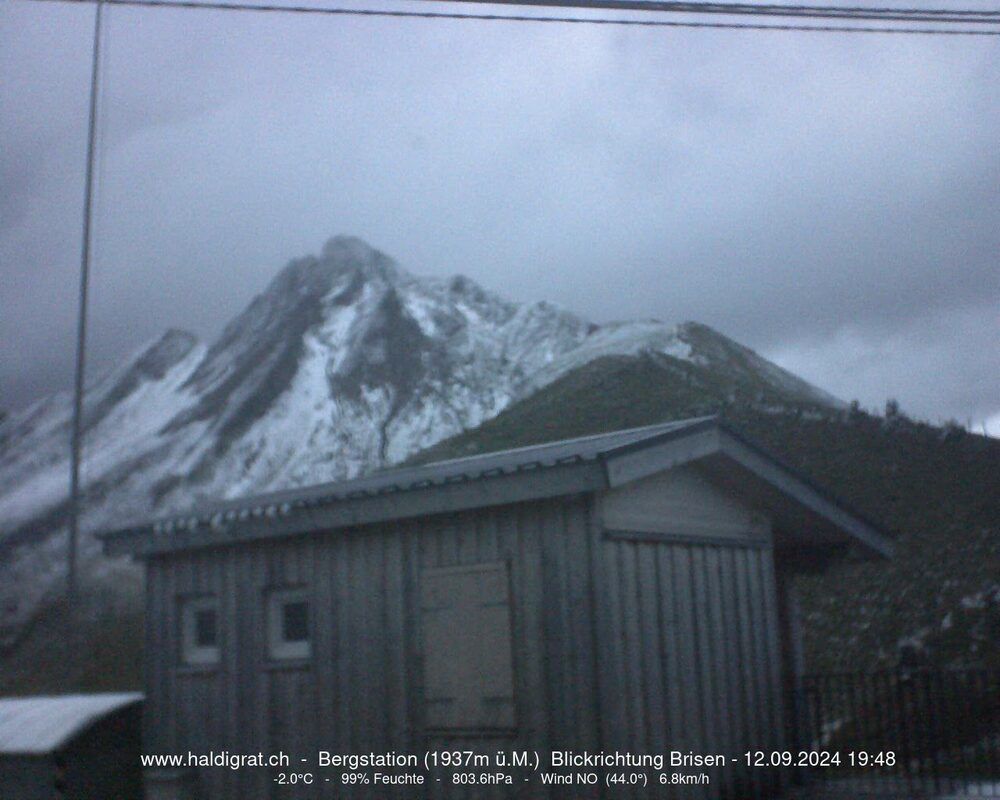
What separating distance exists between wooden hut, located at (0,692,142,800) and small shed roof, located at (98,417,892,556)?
1.64 m

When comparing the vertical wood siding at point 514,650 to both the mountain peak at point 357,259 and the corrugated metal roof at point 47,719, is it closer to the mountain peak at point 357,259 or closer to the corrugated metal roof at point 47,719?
the corrugated metal roof at point 47,719

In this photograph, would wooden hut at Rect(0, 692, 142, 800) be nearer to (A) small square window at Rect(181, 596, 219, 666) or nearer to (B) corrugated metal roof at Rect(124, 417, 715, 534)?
Answer: (A) small square window at Rect(181, 596, 219, 666)

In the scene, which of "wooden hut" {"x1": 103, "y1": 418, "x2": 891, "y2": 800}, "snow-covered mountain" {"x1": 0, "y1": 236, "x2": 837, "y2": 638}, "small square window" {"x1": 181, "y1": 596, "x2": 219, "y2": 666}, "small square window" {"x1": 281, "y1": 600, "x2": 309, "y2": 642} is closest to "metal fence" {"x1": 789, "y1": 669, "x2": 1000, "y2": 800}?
"wooden hut" {"x1": 103, "y1": 418, "x2": 891, "y2": 800}

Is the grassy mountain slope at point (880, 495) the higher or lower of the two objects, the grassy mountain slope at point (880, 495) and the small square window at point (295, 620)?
the higher

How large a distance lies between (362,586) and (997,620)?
10.7 meters

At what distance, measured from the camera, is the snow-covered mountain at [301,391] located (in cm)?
6594

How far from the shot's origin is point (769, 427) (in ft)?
90.2

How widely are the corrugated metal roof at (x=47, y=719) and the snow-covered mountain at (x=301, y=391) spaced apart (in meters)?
34.2

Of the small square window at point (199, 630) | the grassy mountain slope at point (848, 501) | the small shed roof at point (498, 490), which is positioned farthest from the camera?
the grassy mountain slope at point (848, 501)

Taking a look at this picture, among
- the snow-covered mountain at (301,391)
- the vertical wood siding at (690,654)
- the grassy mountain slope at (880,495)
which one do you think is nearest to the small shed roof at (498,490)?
the vertical wood siding at (690,654)

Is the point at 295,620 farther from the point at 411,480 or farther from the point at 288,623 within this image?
the point at 411,480

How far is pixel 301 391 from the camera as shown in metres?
84.9

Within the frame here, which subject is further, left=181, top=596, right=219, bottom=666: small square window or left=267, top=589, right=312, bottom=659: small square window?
left=181, top=596, right=219, bottom=666: small square window

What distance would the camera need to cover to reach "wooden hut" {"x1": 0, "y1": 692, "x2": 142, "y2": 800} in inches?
383
